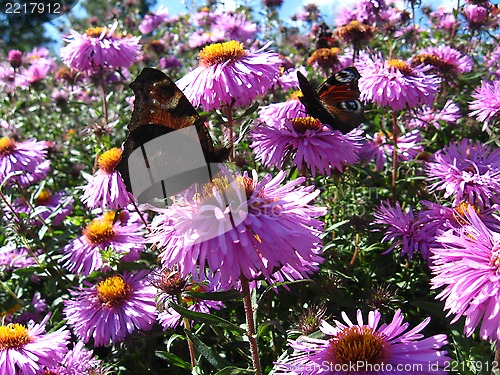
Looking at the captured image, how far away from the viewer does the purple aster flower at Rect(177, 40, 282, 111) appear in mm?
1979

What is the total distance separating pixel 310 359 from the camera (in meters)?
1.27

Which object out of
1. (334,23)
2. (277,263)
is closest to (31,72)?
(334,23)

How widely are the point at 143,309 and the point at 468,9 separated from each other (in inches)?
138

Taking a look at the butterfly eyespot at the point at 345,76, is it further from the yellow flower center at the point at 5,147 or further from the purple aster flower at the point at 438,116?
the yellow flower center at the point at 5,147

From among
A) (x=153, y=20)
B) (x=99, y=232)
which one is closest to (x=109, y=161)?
(x=99, y=232)

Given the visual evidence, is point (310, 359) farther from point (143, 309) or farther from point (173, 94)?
point (143, 309)

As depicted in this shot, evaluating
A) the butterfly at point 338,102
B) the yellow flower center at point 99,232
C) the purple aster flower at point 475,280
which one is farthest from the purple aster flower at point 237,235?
the yellow flower center at point 99,232

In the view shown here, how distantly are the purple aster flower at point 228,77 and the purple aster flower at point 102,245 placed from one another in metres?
0.79

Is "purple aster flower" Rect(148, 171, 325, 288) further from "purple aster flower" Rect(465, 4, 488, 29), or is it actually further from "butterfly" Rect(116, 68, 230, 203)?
"purple aster flower" Rect(465, 4, 488, 29)

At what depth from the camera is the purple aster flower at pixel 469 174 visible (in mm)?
2000

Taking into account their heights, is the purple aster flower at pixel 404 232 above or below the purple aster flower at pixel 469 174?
below


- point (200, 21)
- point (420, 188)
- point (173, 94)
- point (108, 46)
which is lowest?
point (420, 188)

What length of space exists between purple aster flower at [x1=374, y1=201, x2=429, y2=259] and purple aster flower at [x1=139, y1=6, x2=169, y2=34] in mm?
4889

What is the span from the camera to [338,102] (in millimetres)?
2150
